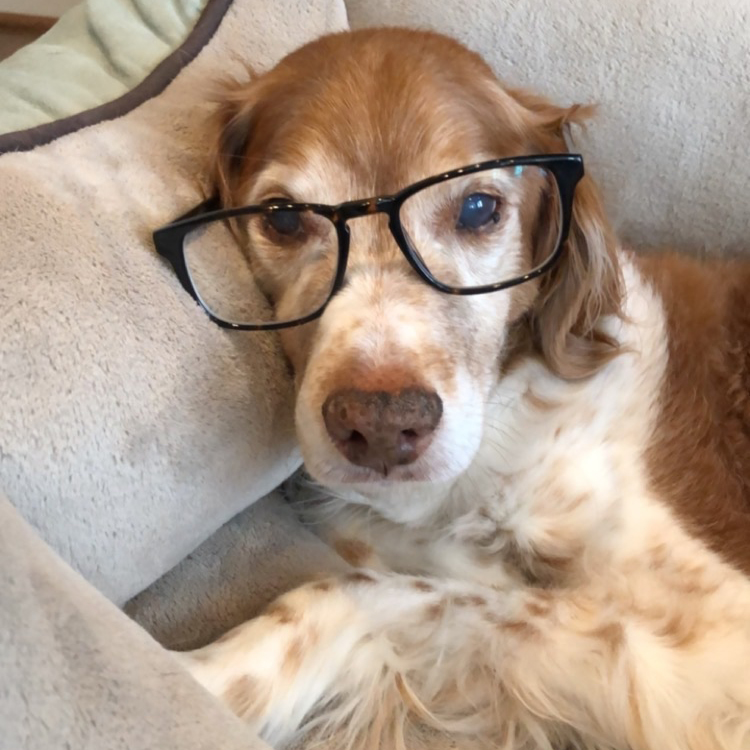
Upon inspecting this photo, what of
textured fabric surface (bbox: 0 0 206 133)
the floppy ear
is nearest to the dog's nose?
the floppy ear

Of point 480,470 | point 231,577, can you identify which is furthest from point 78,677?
point 480,470

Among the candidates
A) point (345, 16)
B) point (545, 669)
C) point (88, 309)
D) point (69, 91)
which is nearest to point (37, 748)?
point (88, 309)

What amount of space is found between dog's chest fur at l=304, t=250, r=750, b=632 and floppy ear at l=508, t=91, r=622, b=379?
0.04 meters

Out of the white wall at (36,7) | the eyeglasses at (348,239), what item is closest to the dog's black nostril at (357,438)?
the eyeglasses at (348,239)

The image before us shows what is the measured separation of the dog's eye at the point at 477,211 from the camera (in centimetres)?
136

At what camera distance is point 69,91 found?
162cm

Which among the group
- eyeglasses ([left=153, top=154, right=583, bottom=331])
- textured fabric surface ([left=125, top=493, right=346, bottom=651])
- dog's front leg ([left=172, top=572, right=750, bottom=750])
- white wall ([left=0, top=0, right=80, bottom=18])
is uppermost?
eyeglasses ([left=153, top=154, right=583, bottom=331])

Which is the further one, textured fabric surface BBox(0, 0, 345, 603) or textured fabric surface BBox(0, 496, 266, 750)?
textured fabric surface BBox(0, 0, 345, 603)

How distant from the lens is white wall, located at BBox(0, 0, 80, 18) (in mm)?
4164

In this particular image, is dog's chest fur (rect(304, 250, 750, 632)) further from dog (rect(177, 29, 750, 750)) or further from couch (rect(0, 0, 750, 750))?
couch (rect(0, 0, 750, 750))

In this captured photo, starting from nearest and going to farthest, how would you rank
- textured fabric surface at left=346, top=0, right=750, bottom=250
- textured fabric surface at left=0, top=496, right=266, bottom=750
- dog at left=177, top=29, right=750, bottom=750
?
textured fabric surface at left=0, top=496, right=266, bottom=750 → dog at left=177, top=29, right=750, bottom=750 → textured fabric surface at left=346, top=0, right=750, bottom=250

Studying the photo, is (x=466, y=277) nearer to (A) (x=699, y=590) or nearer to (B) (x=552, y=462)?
(B) (x=552, y=462)

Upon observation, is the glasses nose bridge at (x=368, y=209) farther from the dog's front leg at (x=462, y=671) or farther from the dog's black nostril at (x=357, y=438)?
the dog's front leg at (x=462, y=671)

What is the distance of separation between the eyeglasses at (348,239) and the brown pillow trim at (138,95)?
263mm
